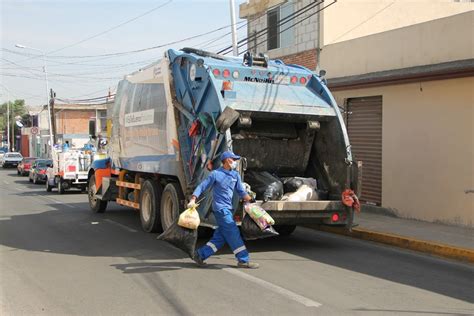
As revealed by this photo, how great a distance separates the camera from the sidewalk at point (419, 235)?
28.7 ft

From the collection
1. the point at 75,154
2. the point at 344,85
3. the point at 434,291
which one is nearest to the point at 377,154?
the point at 344,85

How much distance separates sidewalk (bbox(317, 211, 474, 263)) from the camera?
874cm

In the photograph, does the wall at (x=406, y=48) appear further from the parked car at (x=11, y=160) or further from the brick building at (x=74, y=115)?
the brick building at (x=74, y=115)

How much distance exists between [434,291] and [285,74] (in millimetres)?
4660

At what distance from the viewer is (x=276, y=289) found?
20.9ft

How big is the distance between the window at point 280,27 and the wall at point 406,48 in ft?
7.93

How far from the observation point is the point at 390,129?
506 inches

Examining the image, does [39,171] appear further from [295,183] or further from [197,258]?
[197,258]

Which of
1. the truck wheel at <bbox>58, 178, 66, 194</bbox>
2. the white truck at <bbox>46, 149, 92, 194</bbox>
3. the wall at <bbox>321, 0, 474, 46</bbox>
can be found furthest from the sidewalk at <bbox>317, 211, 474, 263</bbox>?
the truck wheel at <bbox>58, 178, 66, 194</bbox>

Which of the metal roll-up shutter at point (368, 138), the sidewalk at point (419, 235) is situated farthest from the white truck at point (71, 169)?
the sidewalk at point (419, 235)

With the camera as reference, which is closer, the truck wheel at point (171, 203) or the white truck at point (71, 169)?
the truck wheel at point (171, 203)

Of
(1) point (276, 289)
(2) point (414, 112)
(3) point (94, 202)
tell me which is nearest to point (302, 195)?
(1) point (276, 289)

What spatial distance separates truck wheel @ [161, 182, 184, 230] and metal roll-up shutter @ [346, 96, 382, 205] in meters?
5.58

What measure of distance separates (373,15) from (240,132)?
31.4 feet
